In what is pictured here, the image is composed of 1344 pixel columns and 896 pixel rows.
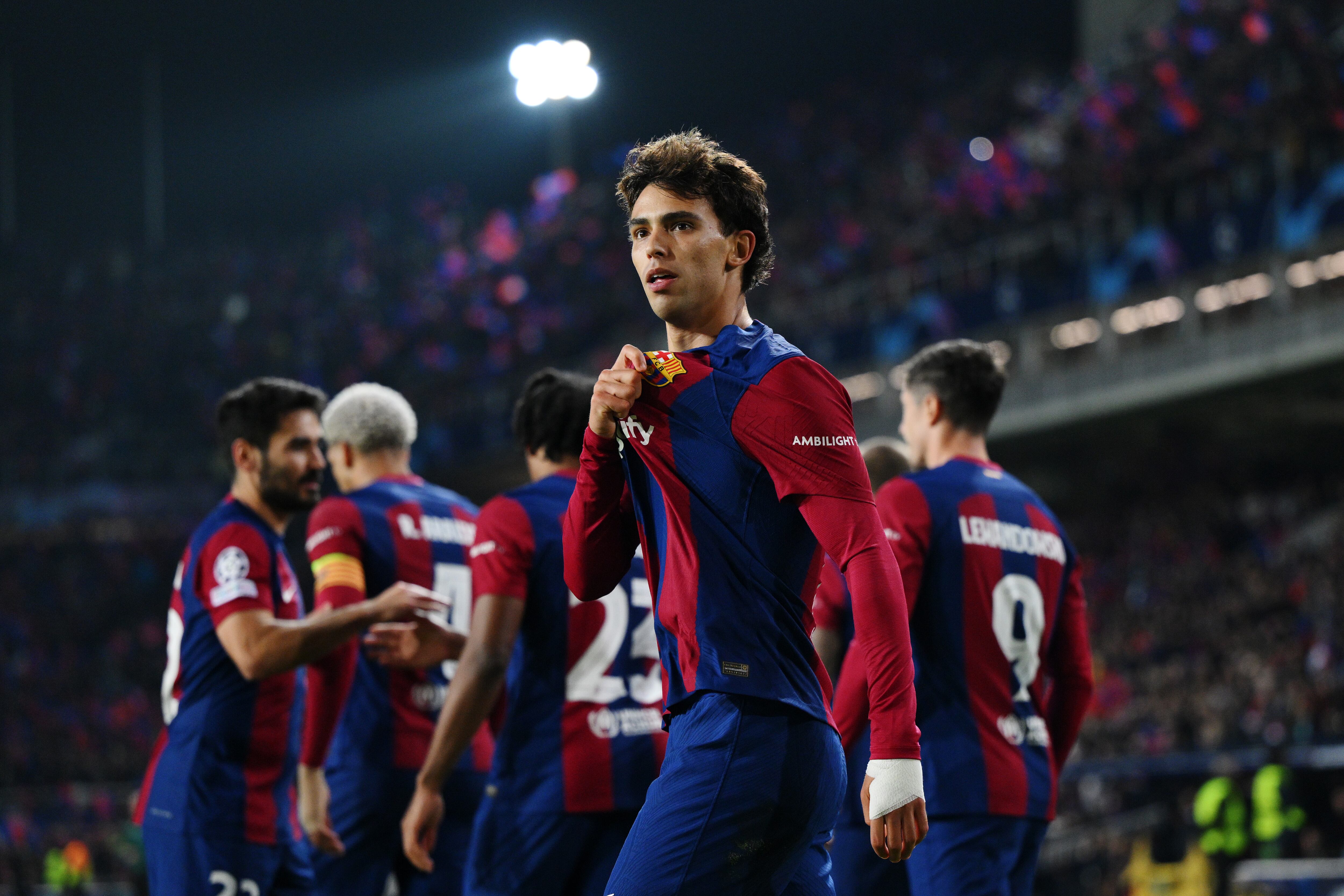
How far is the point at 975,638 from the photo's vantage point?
13.3 ft

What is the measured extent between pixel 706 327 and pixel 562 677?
1631mm

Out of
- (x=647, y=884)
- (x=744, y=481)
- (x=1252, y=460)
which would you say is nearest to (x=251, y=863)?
(x=647, y=884)

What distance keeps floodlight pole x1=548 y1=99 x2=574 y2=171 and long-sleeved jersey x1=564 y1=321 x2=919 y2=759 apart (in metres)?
27.4

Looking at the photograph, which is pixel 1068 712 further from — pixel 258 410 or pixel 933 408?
pixel 258 410

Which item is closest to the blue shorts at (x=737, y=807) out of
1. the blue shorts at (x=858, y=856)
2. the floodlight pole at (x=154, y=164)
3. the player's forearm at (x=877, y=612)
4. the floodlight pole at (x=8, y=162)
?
the player's forearm at (x=877, y=612)

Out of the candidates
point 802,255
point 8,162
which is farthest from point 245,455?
point 8,162

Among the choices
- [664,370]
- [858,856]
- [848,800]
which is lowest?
[858,856]

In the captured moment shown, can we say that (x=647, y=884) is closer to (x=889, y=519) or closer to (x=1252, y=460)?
(x=889, y=519)

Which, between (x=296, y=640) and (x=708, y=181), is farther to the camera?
(x=296, y=640)

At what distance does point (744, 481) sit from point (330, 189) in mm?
35658

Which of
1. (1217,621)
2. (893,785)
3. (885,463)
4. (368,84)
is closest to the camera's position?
(893,785)

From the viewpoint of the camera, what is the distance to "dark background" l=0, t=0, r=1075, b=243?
32.2 meters

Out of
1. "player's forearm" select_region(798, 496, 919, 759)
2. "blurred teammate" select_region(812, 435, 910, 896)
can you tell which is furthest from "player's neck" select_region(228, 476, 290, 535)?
"player's forearm" select_region(798, 496, 919, 759)

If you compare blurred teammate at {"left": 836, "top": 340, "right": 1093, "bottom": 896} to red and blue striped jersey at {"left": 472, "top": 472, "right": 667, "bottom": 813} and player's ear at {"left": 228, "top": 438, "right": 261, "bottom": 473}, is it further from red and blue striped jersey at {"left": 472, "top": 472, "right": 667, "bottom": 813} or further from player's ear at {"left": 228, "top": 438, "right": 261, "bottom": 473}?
player's ear at {"left": 228, "top": 438, "right": 261, "bottom": 473}
